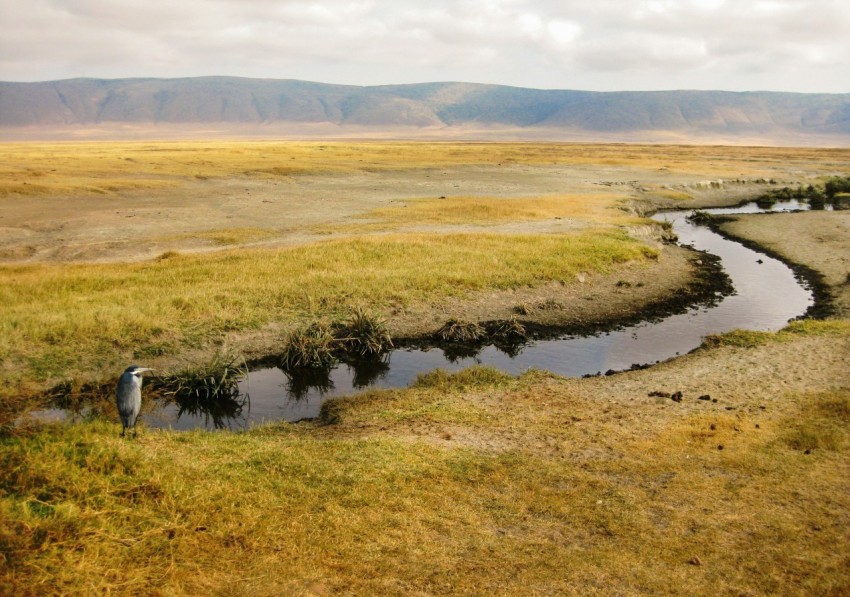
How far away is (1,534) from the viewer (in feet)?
22.1

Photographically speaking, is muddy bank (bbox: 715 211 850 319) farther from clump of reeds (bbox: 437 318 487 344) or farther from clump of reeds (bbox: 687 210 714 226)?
clump of reeds (bbox: 437 318 487 344)

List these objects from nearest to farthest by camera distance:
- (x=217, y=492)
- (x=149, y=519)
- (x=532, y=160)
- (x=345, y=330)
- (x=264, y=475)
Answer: (x=149, y=519) → (x=217, y=492) → (x=264, y=475) → (x=345, y=330) → (x=532, y=160)

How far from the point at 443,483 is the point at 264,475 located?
277 centimetres

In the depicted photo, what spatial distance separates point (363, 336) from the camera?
68.3 ft

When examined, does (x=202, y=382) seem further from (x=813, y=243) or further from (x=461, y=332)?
(x=813, y=243)

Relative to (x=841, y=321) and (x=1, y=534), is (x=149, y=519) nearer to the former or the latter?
(x=1, y=534)

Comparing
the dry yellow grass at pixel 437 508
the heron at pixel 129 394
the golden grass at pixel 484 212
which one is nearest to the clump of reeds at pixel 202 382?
the dry yellow grass at pixel 437 508

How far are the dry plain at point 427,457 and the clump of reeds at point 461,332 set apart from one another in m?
0.89

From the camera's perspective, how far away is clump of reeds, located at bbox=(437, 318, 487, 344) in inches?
873

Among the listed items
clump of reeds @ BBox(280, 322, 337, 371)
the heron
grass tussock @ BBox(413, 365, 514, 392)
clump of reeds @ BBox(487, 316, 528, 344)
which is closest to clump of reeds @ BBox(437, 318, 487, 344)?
clump of reeds @ BBox(487, 316, 528, 344)

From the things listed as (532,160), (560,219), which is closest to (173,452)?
(560,219)

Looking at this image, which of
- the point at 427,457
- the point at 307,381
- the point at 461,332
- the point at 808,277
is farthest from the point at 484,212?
the point at 427,457

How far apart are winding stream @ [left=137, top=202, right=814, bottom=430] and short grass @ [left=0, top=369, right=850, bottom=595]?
4.09m

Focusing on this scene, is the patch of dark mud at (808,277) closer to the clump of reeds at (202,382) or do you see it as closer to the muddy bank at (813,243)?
the muddy bank at (813,243)
